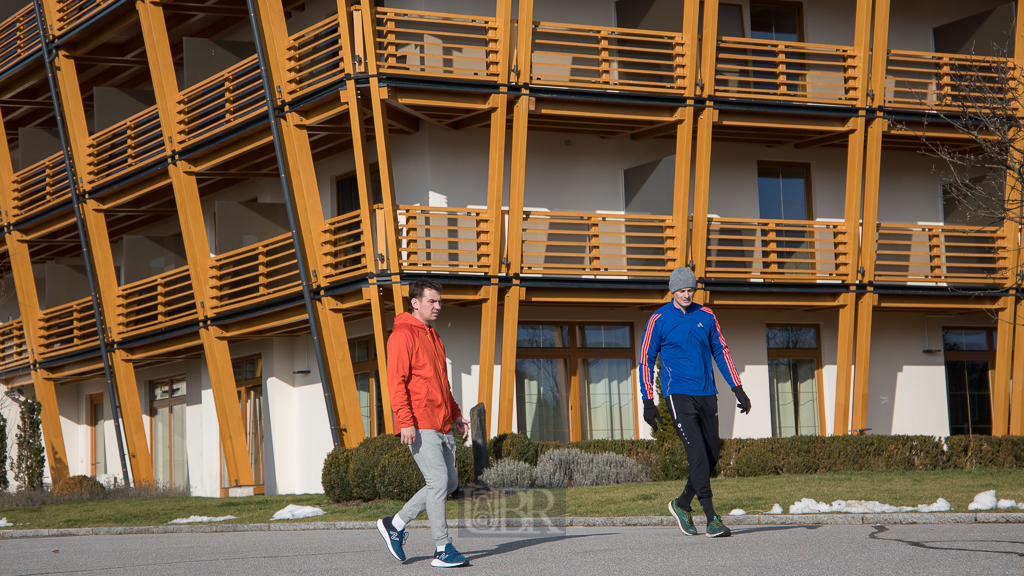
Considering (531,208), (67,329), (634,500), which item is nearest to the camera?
(634,500)

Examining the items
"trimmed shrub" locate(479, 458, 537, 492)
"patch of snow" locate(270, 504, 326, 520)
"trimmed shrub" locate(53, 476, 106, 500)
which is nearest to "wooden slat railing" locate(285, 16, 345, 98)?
"trimmed shrub" locate(479, 458, 537, 492)

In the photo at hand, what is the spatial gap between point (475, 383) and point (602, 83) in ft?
18.9

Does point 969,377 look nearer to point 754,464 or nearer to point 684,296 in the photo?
point 754,464

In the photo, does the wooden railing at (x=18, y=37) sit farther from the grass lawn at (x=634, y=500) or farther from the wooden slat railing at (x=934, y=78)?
the wooden slat railing at (x=934, y=78)

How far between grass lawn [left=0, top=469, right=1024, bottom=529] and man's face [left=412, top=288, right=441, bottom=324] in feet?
14.5

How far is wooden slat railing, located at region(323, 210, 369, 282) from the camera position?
Result: 1775 cm

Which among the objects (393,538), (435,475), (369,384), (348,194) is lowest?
(393,538)

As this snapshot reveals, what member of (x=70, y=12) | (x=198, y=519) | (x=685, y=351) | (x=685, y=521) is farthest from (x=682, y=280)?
(x=70, y=12)

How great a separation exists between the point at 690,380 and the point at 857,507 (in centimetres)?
331

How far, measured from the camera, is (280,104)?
18.6 m

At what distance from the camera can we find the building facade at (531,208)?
Answer: 18.0 m

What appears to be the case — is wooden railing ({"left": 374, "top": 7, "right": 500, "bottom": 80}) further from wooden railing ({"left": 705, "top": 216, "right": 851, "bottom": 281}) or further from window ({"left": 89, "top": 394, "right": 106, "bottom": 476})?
window ({"left": 89, "top": 394, "right": 106, "bottom": 476})

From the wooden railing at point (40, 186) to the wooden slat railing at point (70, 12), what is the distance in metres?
2.86

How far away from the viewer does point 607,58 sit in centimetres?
1838
